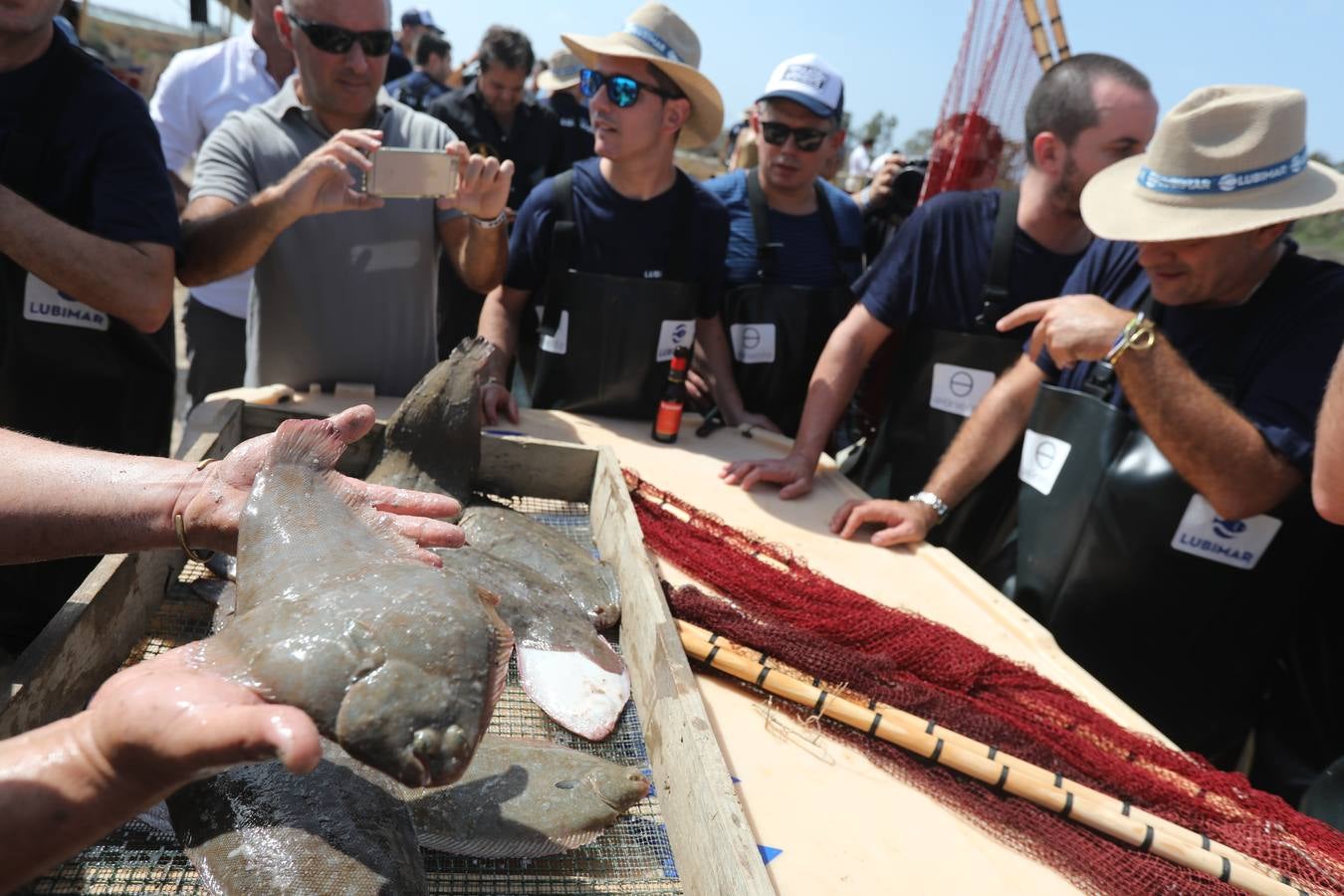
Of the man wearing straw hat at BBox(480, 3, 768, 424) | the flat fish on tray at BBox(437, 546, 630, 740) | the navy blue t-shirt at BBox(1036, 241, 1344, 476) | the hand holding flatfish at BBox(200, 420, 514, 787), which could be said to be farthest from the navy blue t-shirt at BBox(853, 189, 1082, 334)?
the hand holding flatfish at BBox(200, 420, 514, 787)

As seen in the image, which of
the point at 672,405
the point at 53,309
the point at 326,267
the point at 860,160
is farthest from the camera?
the point at 860,160

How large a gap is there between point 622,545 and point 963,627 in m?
1.10

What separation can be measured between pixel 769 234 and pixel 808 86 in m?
0.79

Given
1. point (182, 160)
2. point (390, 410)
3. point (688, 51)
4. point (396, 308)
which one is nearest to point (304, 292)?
point (396, 308)

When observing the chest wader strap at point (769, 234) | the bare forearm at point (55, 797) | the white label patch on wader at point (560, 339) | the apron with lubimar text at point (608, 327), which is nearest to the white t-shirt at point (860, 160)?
the chest wader strap at point (769, 234)

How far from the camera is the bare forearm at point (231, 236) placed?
9.21 ft

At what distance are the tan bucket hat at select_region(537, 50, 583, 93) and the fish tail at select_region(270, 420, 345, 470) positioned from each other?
6334mm

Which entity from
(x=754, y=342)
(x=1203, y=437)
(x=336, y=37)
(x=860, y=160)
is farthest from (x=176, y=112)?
(x=860, y=160)

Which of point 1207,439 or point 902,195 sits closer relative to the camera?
point 1207,439

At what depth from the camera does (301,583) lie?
53.1 inches

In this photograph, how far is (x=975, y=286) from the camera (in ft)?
11.3

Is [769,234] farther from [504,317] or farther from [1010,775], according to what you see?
[1010,775]

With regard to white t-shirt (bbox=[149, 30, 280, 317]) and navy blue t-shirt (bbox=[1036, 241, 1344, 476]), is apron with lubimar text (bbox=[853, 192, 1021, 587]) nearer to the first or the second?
navy blue t-shirt (bbox=[1036, 241, 1344, 476])

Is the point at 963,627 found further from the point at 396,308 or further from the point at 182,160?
the point at 182,160
